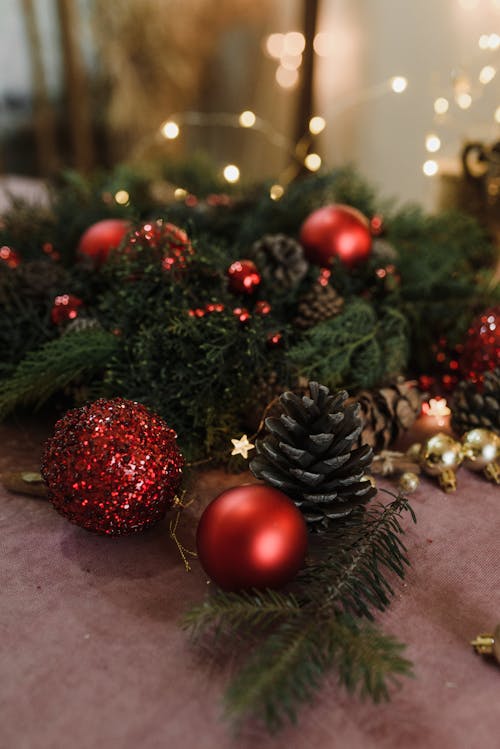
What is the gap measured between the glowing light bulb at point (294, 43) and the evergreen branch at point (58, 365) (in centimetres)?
161

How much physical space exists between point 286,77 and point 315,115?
190mm

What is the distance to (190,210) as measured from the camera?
2.94 ft

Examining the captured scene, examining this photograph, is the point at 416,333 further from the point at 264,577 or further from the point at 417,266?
the point at 264,577

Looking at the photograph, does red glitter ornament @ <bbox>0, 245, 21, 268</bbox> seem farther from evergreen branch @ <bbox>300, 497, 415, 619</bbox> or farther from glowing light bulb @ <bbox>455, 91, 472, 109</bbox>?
glowing light bulb @ <bbox>455, 91, 472, 109</bbox>

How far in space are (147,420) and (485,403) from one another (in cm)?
35

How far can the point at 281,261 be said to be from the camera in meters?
0.75

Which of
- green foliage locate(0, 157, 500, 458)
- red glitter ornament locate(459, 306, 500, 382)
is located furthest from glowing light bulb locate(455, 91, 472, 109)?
red glitter ornament locate(459, 306, 500, 382)

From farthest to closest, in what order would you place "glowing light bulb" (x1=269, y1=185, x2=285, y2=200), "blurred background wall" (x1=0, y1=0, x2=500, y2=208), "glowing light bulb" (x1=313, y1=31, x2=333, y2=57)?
1. "glowing light bulb" (x1=313, y1=31, x2=333, y2=57)
2. "blurred background wall" (x1=0, y1=0, x2=500, y2=208)
3. "glowing light bulb" (x1=269, y1=185, x2=285, y2=200)

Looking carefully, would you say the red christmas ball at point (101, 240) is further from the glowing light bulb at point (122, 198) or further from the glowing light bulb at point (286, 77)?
the glowing light bulb at point (286, 77)

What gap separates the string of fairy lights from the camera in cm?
101

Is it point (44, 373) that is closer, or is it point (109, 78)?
point (44, 373)

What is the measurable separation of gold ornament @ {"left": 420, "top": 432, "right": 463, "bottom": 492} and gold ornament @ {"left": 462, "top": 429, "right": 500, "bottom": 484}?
0.01m

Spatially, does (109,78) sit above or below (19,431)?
above

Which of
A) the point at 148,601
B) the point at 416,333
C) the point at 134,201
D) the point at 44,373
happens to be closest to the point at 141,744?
the point at 148,601
